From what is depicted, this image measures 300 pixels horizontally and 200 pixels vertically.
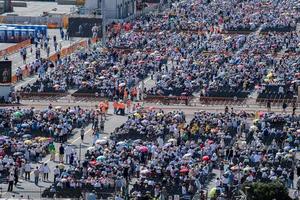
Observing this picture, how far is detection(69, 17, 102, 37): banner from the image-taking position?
469ft

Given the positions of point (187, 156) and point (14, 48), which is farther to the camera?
point (14, 48)

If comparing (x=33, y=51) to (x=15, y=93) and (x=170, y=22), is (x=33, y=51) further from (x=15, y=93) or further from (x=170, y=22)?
(x=15, y=93)

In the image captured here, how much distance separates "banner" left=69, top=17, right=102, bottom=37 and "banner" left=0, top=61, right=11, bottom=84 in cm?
3689

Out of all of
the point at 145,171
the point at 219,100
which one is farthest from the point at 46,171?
the point at 219,100

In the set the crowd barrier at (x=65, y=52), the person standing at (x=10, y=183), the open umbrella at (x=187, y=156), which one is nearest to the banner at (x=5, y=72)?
the crowd barrier at (x=65, y=52)

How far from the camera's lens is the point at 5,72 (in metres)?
105

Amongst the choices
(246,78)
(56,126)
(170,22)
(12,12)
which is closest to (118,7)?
(170,22)

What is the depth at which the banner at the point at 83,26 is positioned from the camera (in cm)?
14300

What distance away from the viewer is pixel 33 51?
133 metres

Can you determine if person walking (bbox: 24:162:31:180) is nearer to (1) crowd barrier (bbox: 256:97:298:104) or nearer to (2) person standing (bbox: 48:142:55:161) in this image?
(2) person standing (bbox: 48:142:55:161)

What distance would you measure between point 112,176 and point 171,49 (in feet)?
163

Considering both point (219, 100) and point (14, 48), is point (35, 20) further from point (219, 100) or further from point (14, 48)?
point (219, 100)

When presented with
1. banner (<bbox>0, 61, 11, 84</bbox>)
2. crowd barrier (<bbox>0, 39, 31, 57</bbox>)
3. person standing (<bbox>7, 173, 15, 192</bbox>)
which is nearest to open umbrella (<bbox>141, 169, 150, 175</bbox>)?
person standing (<bbox>7, 173, 15, 192</bbox>)

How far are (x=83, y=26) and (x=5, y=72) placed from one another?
130 ft
